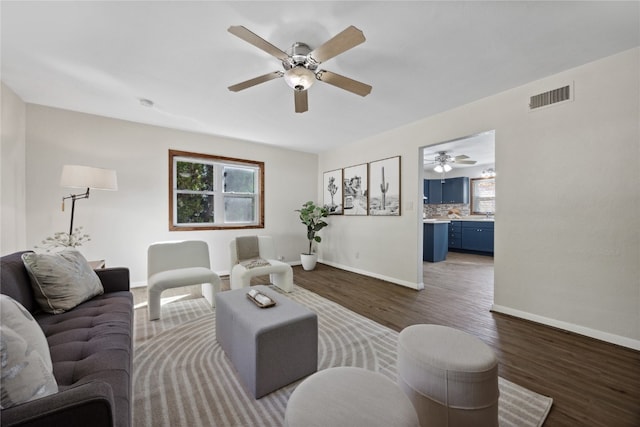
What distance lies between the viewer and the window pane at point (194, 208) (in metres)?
4.24

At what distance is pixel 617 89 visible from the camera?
2.14 metres

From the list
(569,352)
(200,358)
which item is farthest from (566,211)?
(200,358)

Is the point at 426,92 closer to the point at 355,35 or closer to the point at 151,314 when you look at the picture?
the point at 355,35

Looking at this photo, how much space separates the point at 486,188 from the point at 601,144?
5.44 metres

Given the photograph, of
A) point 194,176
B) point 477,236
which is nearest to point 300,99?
point 194,176

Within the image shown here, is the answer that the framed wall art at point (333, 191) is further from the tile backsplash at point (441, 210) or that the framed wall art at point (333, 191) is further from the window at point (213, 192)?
the tile backsplash at point (441, 210)

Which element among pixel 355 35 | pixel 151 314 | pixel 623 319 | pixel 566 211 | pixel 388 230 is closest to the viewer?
pixel 355 35

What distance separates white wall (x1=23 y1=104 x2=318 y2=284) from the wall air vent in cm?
419

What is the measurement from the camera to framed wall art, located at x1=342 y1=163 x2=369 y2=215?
4598 mm

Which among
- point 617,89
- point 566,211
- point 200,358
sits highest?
point 617,89

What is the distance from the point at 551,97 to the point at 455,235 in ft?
16.9

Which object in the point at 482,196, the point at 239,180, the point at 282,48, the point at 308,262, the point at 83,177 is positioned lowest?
the point at 308,262

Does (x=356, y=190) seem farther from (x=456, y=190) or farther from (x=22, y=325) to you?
(x=22, y=325)

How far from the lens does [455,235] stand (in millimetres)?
7070
